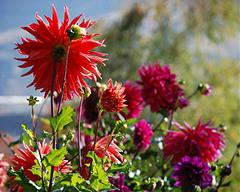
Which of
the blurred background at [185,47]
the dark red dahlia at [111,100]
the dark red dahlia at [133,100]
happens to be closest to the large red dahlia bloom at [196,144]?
the dark red dahlia at [133,100]

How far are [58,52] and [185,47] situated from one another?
3587mm

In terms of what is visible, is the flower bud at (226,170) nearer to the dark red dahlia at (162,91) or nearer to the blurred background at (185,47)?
the dark red dahlia at (162,91)

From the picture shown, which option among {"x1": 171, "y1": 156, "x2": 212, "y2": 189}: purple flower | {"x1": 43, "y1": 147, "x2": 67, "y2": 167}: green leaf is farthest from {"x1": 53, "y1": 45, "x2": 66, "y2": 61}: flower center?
{"x1": 171, "y1": 156, "x2": 212, "y2": 189}: purple flower

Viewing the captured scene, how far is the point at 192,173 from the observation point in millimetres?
830

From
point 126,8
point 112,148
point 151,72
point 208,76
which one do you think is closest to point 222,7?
point 208,76

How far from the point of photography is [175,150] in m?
0.93

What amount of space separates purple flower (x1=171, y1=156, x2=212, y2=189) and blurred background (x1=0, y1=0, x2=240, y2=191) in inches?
95.9

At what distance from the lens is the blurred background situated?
11.9ft

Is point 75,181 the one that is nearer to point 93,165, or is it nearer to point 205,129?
point 93,165

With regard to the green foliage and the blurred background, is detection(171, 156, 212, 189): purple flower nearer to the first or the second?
the green foliage

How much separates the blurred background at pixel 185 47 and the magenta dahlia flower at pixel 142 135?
7.76 feet

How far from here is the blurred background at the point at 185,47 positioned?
3.63 m

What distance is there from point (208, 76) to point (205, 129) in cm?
304

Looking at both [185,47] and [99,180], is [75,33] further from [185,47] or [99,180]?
[185,47]
